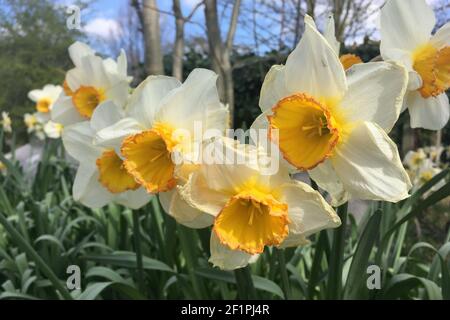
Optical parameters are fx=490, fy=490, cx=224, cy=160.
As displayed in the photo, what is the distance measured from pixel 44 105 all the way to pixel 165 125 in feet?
6.46

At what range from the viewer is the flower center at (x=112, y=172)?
93 centimetres

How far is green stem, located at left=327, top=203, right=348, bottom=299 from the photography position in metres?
0.88

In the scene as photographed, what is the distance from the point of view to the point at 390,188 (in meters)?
0.64

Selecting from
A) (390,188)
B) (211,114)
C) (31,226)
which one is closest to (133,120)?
(211,114)

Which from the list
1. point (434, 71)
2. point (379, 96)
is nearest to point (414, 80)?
point (434, 71)

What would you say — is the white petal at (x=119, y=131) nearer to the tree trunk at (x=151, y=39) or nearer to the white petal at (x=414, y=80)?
the white petal at (x=414, y=80)

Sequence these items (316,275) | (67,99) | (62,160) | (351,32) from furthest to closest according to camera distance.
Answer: (62,160), (351,32), (67,99), (316,275)

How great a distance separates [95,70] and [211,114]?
0.62 meters

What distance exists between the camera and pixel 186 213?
69 cm

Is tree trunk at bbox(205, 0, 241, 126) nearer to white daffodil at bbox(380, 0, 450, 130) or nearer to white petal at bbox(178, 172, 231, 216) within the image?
white daffodil at bbox(380, 0, 450, 130)

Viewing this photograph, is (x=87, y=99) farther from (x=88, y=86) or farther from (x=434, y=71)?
(x=434, y=71)

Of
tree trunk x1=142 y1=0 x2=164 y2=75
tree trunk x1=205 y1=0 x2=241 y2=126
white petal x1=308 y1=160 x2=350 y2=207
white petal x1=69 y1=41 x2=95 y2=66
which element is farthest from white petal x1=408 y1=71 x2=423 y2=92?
tree trunk x1=142 y1=0 x2=164 y2=75

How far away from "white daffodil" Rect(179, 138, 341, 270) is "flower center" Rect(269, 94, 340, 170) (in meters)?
0.04
